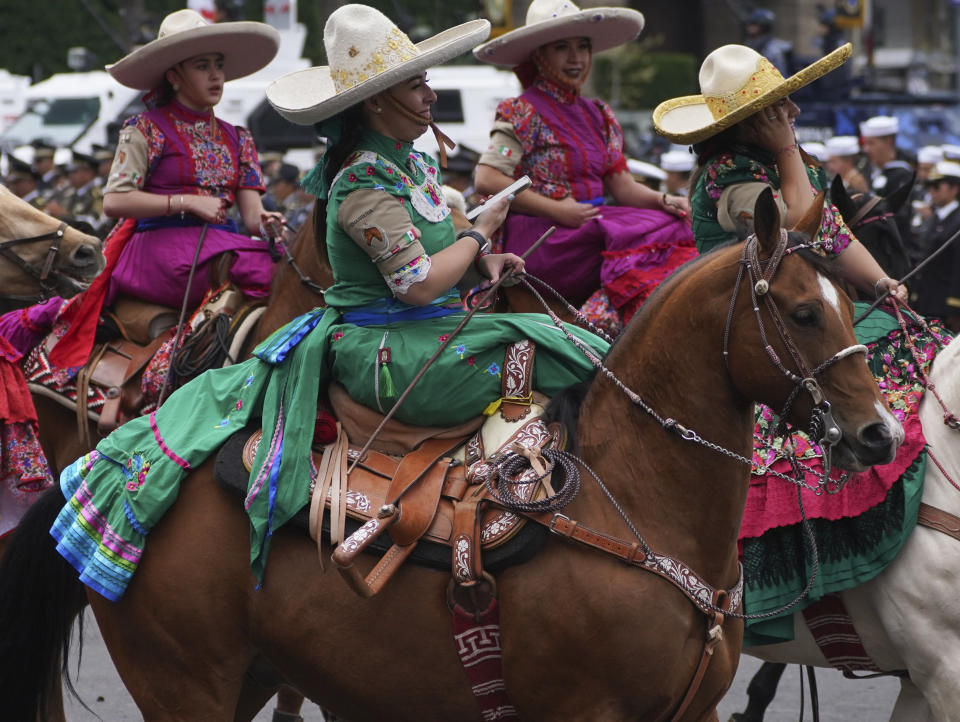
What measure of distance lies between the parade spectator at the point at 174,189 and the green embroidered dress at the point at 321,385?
245cm

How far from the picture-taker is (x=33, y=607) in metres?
4.06

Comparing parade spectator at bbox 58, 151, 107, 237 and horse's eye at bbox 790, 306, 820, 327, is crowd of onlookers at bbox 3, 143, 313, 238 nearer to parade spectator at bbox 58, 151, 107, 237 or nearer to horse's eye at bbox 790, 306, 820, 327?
parade spectator at bbox 58, 151, 107, 237

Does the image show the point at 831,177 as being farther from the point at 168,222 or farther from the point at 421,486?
the point at 421,486

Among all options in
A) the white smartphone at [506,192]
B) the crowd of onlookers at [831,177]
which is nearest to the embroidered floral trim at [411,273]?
the white smartphone at [506,192]

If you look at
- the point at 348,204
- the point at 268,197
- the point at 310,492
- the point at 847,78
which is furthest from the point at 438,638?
the point at 847,78

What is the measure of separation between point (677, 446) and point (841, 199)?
2170mm

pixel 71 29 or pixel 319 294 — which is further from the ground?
pixel 319 294

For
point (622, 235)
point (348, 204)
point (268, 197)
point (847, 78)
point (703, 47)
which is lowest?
point (703, 47)

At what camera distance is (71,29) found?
28.5 m

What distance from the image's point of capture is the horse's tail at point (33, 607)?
4039 millimetres

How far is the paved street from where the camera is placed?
20.3 ft

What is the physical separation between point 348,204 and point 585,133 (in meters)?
2.97

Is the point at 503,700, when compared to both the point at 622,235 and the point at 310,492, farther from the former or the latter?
the point at 622,235

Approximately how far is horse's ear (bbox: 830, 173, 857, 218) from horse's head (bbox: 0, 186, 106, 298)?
9.66ft
